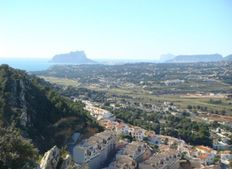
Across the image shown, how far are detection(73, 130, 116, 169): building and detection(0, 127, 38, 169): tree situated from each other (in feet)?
44.0

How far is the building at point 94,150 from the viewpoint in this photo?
109 feet

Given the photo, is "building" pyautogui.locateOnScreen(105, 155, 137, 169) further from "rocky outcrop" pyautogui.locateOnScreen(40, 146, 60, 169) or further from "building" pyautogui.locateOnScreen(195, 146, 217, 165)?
"rocky outcrop" pyautogui.locateOnScreen(40, 146, 60, 169)

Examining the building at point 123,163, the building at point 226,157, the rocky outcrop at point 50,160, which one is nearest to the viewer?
the rocky outcrop at point 50,160

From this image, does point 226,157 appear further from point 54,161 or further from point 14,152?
point 14,152

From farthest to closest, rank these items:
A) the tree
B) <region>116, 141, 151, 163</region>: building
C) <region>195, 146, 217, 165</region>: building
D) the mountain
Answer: <region>195, 146, 217, 165</region>: building
<region>116, 141, 151, 163</region>: building
the mountain
the tree

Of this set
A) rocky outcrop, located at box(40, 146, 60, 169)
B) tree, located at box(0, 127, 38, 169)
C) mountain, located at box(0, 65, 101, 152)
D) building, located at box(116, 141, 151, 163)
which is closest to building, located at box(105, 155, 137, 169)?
building, located at box(116, 141, 151, 163)

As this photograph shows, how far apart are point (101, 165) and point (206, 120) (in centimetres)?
4799

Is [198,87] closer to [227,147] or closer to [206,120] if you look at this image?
[206,120]

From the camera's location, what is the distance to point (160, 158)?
3503cm

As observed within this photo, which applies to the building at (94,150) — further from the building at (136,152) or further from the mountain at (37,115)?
the mountain at (37,115)

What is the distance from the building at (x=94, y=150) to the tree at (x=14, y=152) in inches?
528

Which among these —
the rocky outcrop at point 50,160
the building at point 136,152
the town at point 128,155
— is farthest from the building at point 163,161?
the rocky outcrop at point 50,160

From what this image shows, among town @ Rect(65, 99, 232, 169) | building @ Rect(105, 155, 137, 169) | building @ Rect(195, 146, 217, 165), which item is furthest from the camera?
building @ Rect(195, 146, 217, 165)

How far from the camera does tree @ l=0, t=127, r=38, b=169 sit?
57.3 feet
